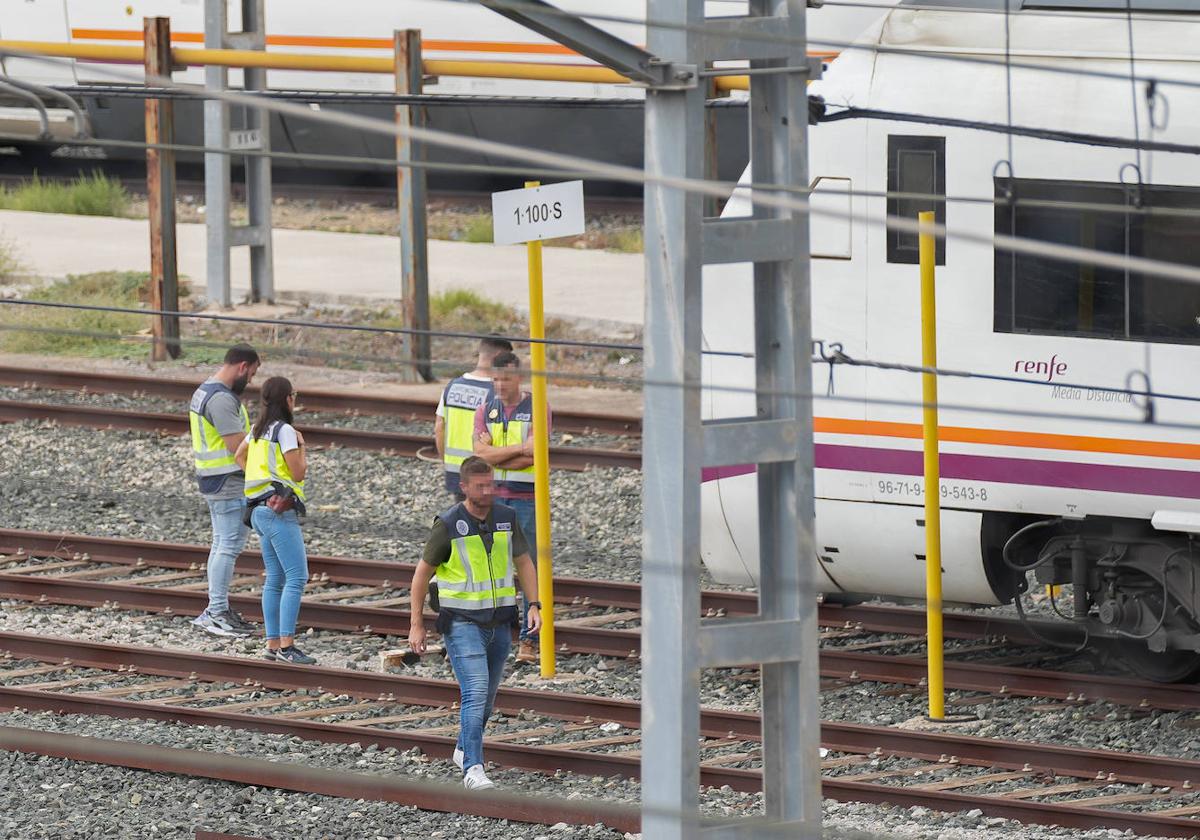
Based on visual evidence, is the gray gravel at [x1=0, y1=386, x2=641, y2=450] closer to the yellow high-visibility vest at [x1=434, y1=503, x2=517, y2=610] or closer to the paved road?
the paved road

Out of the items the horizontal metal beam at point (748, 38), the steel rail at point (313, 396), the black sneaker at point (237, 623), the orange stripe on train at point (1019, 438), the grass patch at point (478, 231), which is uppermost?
the grass patch at point (478, 231)

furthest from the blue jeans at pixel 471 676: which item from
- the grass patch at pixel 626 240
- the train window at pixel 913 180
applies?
the grass patch at pixel 626 240

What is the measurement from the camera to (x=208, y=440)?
1091 centimetres

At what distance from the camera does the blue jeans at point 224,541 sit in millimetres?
11062

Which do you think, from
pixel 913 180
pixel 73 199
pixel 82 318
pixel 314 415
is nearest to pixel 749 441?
pixel 913 180

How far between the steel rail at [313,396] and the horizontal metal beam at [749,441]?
936 cm

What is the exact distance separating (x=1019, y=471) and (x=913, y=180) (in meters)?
1.57

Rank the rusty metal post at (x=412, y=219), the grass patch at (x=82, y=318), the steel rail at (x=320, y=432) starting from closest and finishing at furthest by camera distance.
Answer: the steel rail at (x=320, y=432) < the rusty metal post at (x=412, y=219) < the grass patch at (x=82, y=318)

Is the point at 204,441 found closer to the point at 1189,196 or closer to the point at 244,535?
the point at 244,535

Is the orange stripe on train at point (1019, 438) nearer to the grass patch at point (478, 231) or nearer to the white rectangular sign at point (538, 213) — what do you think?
the white rectangular sign at point (538, 213)

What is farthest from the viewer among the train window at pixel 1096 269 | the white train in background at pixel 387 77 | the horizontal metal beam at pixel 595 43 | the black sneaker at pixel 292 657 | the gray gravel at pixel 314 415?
the white train in background at pixel 387 77

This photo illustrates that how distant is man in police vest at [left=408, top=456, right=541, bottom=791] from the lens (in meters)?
8.73

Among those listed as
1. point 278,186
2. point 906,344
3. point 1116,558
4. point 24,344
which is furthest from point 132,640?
point 278,186

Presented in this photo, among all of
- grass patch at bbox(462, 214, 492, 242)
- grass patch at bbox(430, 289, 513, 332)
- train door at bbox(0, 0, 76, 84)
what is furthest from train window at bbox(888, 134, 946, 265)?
train door at bbox(0, 0, 76, 84)
